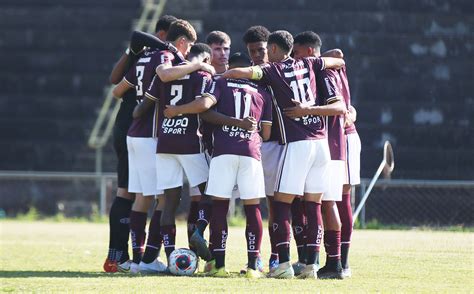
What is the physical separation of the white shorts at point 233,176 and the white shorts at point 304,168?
9.4 inches

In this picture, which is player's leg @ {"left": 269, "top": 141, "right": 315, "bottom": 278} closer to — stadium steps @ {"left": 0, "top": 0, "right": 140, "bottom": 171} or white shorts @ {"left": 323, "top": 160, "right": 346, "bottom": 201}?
white shorts @ {"left": 323, "top": 160, "right": 346, "bottom": 201}

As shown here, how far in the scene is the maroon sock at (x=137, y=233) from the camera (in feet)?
33.4

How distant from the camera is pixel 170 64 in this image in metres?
9.80

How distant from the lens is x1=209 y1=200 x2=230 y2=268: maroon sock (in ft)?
30.9

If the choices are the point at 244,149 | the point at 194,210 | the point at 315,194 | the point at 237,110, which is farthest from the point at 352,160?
the point at 194,210

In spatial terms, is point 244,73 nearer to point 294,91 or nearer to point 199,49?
point 294,91

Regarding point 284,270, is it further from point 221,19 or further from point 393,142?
point 221,19

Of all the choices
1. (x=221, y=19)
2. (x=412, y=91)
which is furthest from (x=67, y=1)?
(x=412, y=91)

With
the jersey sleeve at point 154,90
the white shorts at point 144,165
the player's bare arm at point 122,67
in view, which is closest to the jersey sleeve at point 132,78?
the player's bare arm at point 122,67

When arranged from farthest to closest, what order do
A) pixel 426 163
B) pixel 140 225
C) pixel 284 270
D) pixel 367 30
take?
pixel 367 30 < pixel 426 163 < pixel 140 225 < pixel 284 270

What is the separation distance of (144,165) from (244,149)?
47.1 inches

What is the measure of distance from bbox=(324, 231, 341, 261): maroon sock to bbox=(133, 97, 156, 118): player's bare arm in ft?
6.81

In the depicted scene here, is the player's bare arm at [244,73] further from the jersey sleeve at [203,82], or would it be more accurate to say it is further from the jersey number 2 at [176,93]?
the jersey number 2 at [176,93]

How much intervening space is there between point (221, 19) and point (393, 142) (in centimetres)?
444
